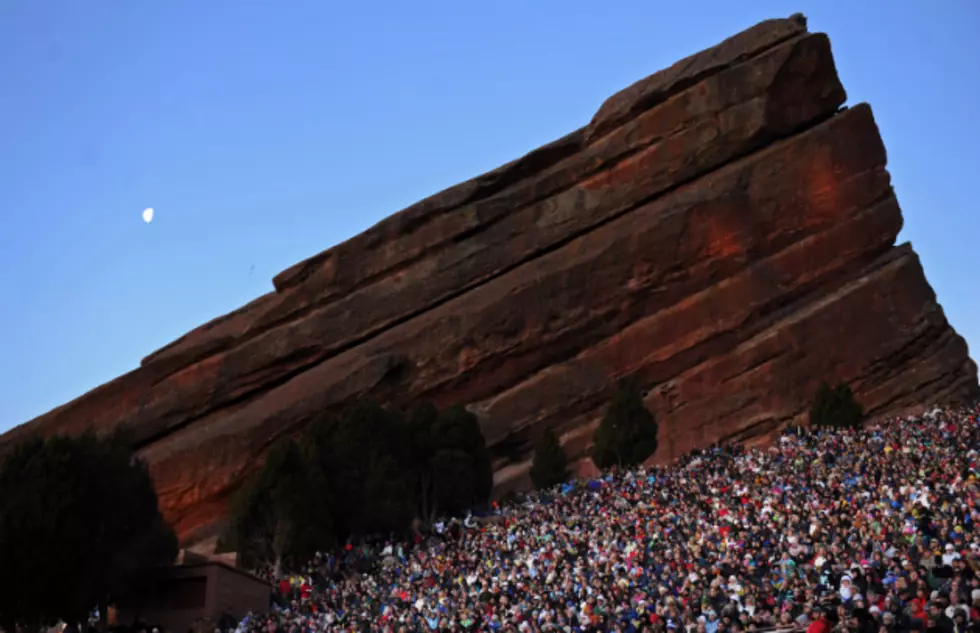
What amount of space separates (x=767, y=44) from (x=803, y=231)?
960 centimetres

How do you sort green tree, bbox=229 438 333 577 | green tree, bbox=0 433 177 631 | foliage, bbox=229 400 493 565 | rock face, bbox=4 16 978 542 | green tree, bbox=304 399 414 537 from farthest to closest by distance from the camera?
1. rock face, bbox=4 16 978 542
2. green tree, bbox=304 399 414 537
3. foliage, bbox=229 400 493 565
4. green tree, bbox=229 438 333 577
5. green tree, bbox=0 433 177 631

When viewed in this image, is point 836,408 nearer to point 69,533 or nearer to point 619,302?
point 619,302

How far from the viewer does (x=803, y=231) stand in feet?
174

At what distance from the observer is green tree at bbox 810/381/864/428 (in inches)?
1715

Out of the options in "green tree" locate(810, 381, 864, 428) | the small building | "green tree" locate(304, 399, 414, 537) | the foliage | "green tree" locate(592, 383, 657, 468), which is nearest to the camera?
the small building

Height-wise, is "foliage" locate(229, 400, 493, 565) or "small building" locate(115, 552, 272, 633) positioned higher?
"foliage" locate(229, 400, 493, 565)

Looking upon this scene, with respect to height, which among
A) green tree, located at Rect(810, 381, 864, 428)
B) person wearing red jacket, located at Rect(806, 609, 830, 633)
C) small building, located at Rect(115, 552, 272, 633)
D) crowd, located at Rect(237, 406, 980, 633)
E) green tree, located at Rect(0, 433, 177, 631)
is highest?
green tree, located at Rect(810, 381, 864, 428)

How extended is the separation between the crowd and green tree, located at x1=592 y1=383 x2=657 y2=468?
5.64 metres

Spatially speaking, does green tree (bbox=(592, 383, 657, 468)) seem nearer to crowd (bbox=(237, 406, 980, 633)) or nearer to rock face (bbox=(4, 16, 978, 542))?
rock face (bbox=(4, 16, 978, 542))

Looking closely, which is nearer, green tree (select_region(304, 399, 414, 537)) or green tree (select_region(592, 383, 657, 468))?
green tree (select_region(304, 399, 414, 537))

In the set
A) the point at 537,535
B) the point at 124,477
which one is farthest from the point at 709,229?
the point at 124,477

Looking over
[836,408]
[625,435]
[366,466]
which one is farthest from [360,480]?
[836,408]

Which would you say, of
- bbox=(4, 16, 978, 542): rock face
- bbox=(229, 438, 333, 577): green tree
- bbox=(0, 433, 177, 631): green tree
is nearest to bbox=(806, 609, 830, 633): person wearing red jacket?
bbox=(0, 433, 177, 631): green tree

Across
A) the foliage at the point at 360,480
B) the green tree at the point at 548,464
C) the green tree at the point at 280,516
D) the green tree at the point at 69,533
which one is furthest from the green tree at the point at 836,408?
the green tree at the point at 69,533
